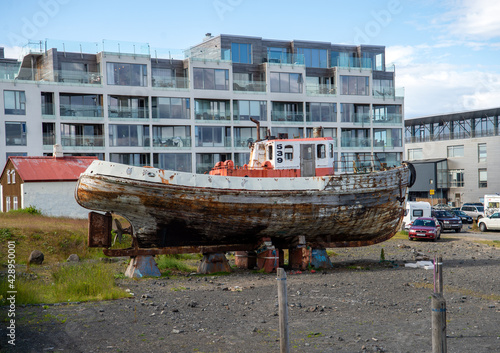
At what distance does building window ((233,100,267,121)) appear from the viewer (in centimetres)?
5022

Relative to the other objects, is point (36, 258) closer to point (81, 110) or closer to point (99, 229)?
point (99, 229)

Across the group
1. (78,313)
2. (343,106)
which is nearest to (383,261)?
(78,313)

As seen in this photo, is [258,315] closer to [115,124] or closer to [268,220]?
[268,220]

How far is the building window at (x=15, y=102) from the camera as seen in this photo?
42.4m

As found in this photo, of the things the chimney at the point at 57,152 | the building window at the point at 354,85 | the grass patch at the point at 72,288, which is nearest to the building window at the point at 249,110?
the building window at the point at 354,85

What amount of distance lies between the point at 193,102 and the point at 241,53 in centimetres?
903

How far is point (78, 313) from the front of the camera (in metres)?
12.6

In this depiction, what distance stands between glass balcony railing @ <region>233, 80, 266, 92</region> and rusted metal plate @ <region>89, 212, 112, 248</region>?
3323cm

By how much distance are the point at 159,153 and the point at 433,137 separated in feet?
158

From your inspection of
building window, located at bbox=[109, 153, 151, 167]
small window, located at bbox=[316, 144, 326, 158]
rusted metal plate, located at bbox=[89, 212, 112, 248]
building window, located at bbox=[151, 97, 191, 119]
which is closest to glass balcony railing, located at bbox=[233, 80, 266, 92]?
building window, located at bbox=[151, 97, 191, 119]

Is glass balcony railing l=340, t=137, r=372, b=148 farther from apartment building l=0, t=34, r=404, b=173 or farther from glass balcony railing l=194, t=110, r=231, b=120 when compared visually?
glass balcony railing l=194, t=110, r=231, b=120

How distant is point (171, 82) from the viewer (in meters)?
47.8

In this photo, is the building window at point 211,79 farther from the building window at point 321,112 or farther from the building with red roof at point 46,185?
the building with red roof at point 46,185

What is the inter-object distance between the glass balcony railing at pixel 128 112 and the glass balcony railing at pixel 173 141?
232 centimetres
